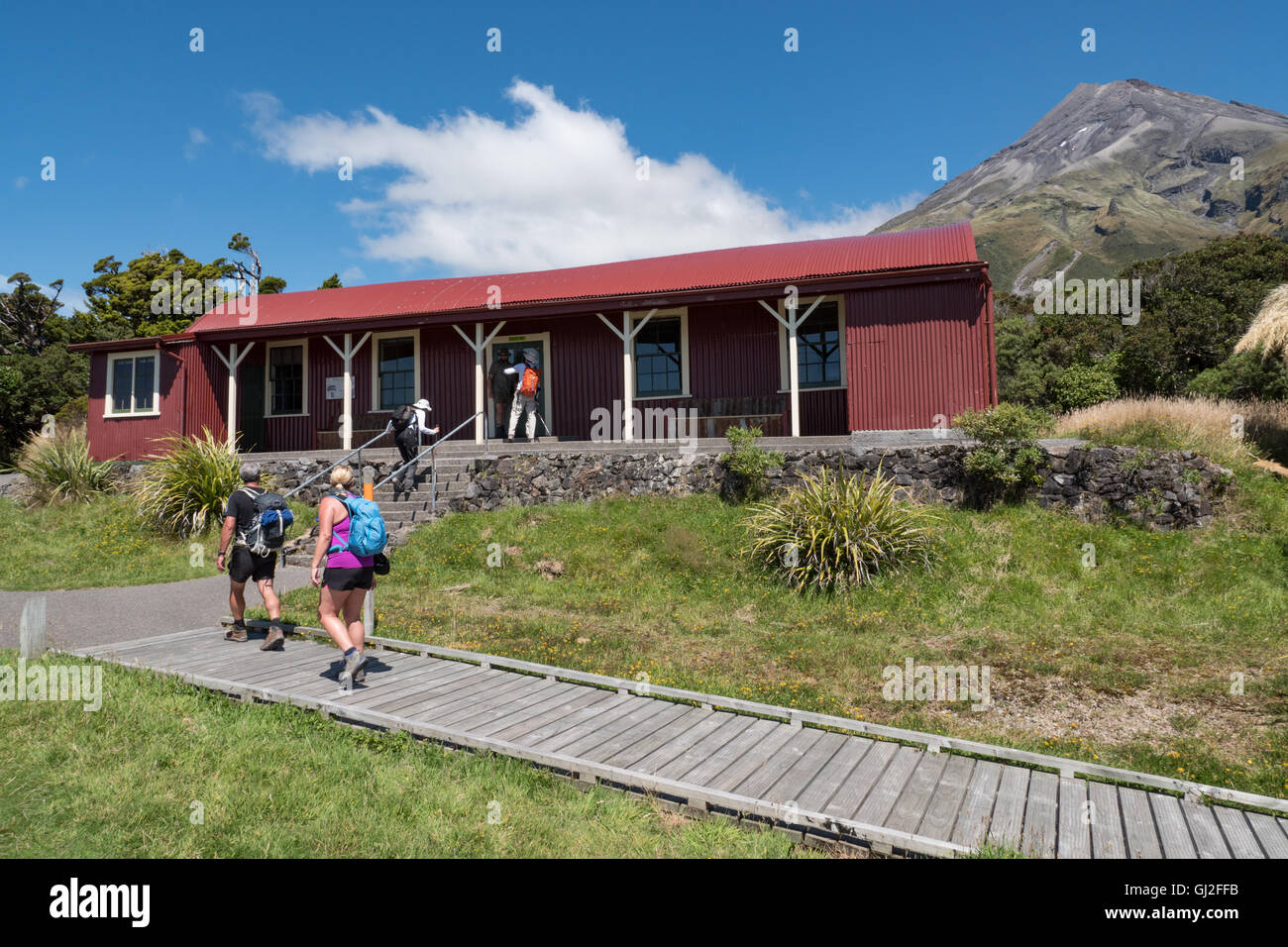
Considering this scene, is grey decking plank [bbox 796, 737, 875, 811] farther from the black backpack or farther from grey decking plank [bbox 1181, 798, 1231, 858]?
the black backpack

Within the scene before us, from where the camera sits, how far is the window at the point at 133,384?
16406 mm

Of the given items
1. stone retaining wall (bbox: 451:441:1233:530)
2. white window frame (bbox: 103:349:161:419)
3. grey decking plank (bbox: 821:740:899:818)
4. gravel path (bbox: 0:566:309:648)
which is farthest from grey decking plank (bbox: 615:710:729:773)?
white window frame (bbox: 103:349:161:419)

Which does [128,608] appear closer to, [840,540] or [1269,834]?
[840,540]

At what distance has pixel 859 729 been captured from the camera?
15.5ft

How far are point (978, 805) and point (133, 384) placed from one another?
61.9ft

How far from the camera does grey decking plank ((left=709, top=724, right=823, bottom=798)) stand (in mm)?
3908

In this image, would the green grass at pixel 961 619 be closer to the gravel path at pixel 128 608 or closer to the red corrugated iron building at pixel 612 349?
the gravel path at pixel 128 608

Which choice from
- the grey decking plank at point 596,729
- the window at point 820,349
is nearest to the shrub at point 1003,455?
the window at point 820,349

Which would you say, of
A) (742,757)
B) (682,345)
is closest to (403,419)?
(682,345)

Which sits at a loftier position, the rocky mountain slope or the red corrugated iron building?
the rocky mountain slope

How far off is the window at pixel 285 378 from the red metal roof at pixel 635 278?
0.88 m

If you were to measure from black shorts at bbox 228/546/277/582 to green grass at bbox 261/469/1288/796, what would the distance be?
3.66ft

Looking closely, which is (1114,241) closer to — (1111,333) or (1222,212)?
(1222,212)
